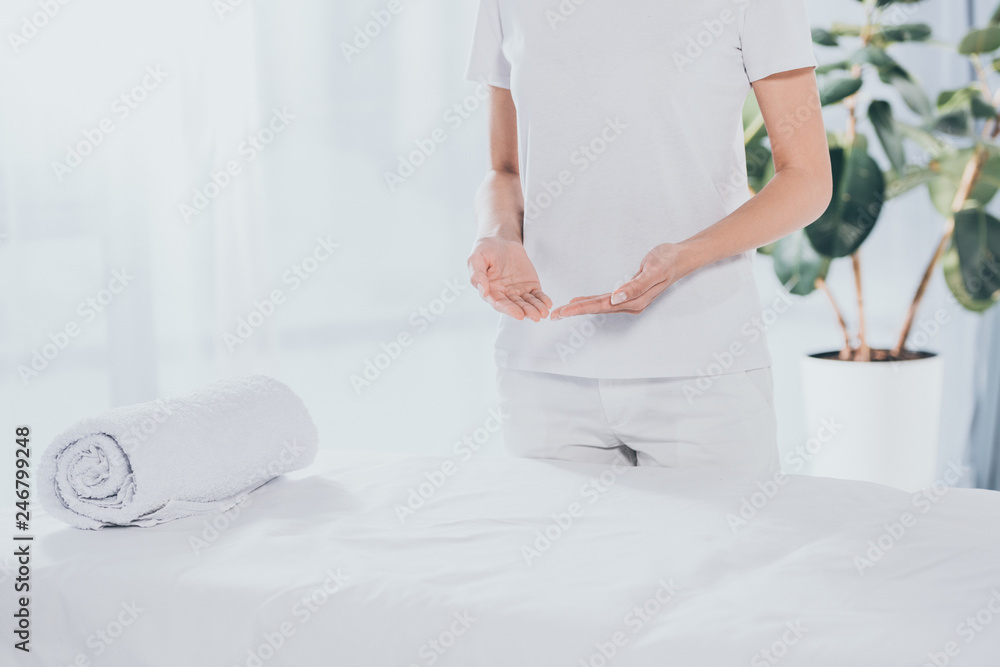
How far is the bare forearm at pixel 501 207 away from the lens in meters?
1.11

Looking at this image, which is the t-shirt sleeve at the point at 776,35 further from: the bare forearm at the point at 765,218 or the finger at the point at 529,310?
Result: the finger at the point at 529,310

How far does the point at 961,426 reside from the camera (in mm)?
2594

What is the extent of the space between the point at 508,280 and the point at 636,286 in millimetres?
159

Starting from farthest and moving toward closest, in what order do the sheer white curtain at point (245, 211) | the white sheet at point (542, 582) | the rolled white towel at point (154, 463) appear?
the sheer white curtain at point (245, 211) → the rolled white towel at point (154, 463) → the white sheet at point (542, 582)

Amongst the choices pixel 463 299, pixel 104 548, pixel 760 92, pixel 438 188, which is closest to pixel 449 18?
pixel 438 188

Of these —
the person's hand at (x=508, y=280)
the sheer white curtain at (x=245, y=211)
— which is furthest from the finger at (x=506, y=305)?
the sheer white curtain at (x=245, y=211)

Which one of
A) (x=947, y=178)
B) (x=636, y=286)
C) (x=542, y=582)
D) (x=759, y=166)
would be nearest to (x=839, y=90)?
(x=759, y=166)

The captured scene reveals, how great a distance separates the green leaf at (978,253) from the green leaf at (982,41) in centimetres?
38

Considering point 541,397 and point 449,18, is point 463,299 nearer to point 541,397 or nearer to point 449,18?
point 449,18

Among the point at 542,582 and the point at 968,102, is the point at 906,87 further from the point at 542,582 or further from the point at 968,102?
the point at 542,582

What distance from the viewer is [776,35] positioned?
96 centimetres

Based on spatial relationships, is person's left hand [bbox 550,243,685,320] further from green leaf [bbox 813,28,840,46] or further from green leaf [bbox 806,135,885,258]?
green leaf [bbox 813,28,840,46]

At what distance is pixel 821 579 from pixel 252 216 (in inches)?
65.5

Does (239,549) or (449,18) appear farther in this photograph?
(449,18)
